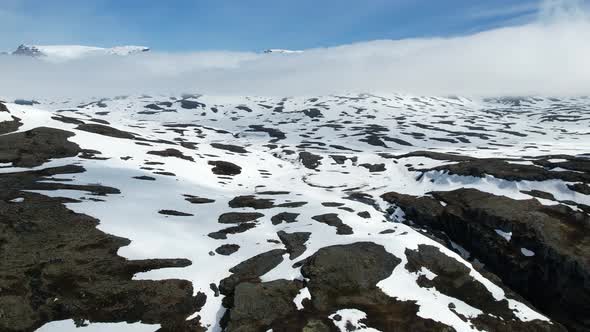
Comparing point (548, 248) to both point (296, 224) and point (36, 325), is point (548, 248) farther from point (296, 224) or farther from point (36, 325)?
point (36, 325)

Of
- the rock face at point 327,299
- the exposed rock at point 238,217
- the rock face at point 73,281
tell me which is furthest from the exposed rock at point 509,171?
the rock face at point 73,281

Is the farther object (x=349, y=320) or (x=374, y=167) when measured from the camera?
(x=374, y=167)

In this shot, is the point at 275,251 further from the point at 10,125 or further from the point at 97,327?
the point at 10,125

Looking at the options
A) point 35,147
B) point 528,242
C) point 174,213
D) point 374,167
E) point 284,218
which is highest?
point 35,147

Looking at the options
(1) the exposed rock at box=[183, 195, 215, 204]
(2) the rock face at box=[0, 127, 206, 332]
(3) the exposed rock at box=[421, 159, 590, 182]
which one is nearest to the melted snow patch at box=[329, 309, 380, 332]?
(2) the rock face at box=[0, 127, 206, 332]

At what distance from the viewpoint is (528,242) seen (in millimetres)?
61312

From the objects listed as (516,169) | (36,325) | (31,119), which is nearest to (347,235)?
(36,325)

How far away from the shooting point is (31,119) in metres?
120

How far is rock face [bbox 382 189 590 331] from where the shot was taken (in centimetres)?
5253

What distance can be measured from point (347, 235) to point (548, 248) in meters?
27.2

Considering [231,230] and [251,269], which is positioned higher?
[231,230]

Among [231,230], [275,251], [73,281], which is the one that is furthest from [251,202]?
[73,281]

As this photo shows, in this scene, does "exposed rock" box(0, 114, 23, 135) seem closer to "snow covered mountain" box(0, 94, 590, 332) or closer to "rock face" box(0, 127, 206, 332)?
"snow covered mountain" box(0, 94, 590, 332)

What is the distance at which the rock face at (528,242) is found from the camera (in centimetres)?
5253
